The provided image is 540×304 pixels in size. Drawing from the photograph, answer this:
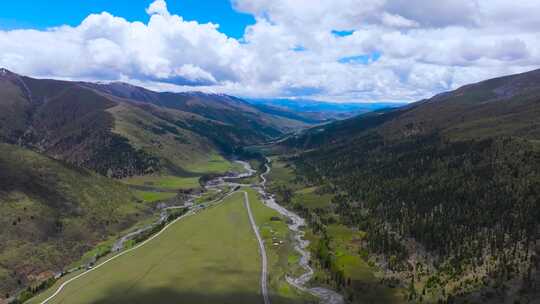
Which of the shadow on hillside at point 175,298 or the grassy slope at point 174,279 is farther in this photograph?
the grassy slope at point 174,279

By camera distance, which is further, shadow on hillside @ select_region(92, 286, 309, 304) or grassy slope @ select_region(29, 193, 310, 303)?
grassy slope @ select_region(29, 193, 310, 303)

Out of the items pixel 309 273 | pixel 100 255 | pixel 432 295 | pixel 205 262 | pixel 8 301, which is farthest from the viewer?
pixel 100 255

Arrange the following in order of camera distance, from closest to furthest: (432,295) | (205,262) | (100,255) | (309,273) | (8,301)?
(432,295)
(8,301)
(309,273)
(205,262)
(100,255)

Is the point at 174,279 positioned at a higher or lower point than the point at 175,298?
higher

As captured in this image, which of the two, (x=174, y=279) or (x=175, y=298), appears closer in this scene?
(x=175, y=298)

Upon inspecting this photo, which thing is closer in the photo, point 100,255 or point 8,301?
point 8,301

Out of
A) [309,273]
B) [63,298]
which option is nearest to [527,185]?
[309,273]

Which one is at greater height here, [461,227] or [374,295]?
[461,227]

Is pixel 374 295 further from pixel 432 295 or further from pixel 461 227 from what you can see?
pixel 461 227
